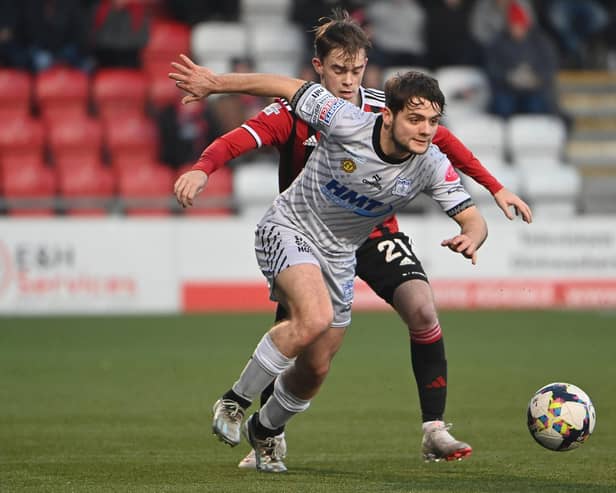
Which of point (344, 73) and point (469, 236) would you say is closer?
point (469, 236)

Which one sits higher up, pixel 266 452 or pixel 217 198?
pixel 217 198

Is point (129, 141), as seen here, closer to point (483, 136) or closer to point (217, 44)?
point (217, 44)

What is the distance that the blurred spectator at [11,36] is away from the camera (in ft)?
64.2

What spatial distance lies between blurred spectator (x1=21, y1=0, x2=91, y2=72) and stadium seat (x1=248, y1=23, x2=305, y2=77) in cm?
251

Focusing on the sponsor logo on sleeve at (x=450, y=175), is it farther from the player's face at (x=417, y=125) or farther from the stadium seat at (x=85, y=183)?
the stadium seat at (x=85, y=183)

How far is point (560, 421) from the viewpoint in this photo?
706 centimetres

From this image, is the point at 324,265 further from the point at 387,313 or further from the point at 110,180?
the point at 110,180

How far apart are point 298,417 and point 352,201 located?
3.12 metres

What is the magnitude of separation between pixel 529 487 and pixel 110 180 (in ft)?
42.9

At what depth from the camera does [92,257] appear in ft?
56.5

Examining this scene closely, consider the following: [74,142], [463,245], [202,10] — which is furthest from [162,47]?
[463,245]

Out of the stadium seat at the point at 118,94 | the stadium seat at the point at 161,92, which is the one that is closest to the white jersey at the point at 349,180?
the stadium seat at the point at 161,92

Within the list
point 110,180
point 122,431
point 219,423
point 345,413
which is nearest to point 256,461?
point 219,423

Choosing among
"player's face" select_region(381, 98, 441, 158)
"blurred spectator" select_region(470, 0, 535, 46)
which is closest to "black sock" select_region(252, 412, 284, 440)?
"player's face" select_region(381, 98, 441, 158)
